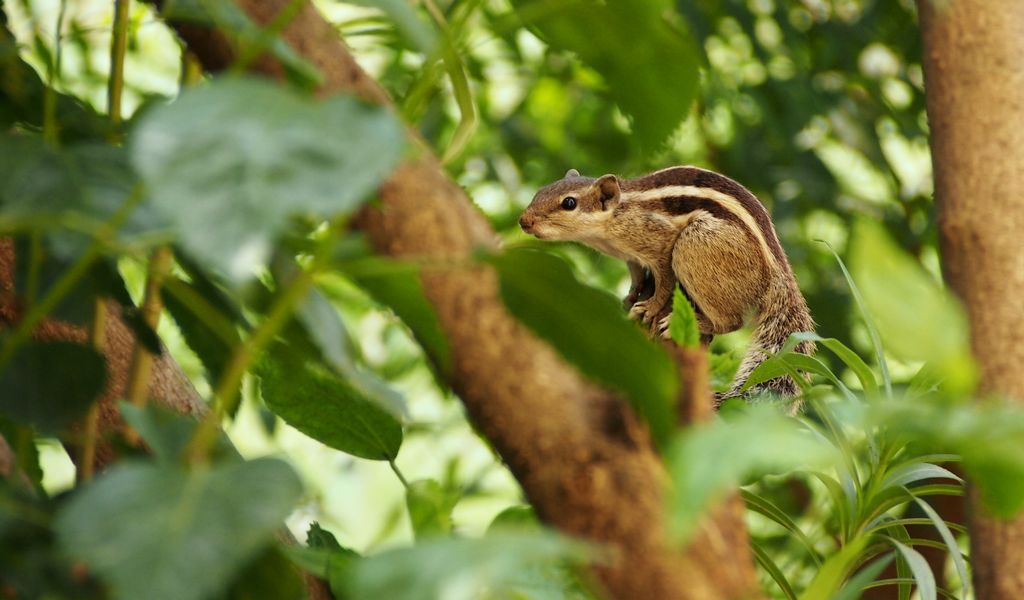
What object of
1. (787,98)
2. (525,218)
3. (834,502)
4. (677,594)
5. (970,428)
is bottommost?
(525,218)

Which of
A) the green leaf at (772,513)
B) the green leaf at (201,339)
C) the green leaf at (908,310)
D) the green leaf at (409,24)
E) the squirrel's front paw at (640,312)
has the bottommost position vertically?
the squirrel's front paw at (640,312)

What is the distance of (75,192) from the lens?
53 centimetres

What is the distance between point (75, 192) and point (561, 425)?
24 centimetres

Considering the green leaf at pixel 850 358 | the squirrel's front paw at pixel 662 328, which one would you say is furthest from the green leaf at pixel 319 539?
the squirrel's front paw at pixel 662 328

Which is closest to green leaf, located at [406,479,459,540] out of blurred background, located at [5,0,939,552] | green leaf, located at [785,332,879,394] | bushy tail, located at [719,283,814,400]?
green leaf, located at [785,332,879,394]

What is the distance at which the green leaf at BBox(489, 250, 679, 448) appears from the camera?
493 mm

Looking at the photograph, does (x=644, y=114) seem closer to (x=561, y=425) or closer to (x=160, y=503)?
(x=561, y=425)

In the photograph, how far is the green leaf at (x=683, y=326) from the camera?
0.71 metres

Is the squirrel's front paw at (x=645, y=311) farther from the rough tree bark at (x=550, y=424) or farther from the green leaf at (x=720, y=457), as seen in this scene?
the green leaf at (x=720, y=457)

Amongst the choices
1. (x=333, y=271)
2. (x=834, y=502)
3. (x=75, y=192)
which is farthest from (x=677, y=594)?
(x=834, y=502)

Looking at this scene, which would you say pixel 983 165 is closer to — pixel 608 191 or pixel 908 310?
pixel 908 310

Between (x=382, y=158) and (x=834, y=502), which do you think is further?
(x=834, y=502)

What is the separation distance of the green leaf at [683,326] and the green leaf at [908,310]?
1.00 feet

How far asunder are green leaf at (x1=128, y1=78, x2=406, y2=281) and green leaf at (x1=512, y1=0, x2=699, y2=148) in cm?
19
